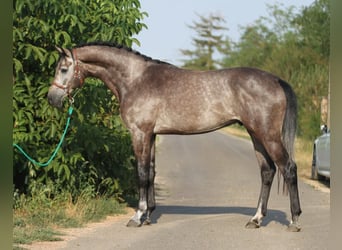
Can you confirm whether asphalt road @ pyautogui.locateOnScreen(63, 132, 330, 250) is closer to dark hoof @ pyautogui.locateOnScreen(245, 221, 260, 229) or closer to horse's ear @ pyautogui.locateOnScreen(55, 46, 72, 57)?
dark hoof @ pyautogui.locateOnScreen(245, 221, 260, 229)

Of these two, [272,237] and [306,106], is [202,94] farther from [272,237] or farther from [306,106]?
[306,106]

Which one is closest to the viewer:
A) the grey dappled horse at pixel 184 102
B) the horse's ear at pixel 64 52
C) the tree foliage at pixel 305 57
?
the grey dappled horse at pixel 184 102

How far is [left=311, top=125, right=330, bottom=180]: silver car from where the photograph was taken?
623 inches

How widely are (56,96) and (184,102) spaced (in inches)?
69.7

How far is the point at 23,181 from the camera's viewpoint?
35.8ft

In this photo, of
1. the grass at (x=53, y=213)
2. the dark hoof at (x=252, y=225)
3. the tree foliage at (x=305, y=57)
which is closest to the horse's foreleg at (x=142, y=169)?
the grass at (x=53, y=213)

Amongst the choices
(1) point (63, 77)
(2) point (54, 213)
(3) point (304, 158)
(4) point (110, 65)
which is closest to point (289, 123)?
(4) point (110, 65)

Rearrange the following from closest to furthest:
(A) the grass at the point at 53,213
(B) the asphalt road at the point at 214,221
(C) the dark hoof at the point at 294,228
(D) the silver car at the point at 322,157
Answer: (B) the asphalt road at the point at 214,221 < (A) the grass at the point at 53,213 < (C) the dark hoof at the point at 294,228 < (D) the silver car at the point at 322,157

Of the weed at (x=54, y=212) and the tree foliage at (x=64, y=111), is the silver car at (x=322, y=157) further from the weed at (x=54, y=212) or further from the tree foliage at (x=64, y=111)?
the weed at (x=54, y=212)

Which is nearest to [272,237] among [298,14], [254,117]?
[254,117]

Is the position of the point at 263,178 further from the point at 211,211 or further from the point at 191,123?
the point at 211,211

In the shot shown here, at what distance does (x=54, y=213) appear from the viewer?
947cm

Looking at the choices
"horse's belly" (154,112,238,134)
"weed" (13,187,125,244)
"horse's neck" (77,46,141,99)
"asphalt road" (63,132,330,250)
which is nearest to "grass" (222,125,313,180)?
"asphalt road" (63,132,330,250)

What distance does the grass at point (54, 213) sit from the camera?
8.15 m
